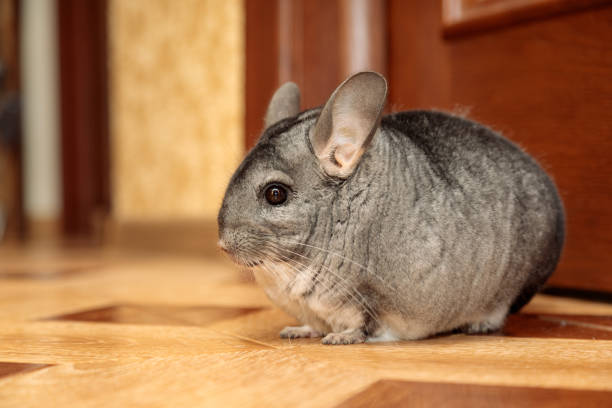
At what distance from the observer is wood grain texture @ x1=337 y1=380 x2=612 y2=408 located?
0.91 meters

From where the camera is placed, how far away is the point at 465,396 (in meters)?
0.95

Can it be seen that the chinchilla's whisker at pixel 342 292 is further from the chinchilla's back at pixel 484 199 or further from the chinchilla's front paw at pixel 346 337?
the chinchilla's back at pixel 484 199

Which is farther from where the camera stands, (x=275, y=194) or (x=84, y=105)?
(x=84, y=105)

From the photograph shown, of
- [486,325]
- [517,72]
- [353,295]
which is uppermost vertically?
[517,72]

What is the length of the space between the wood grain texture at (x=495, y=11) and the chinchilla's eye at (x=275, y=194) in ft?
3.50

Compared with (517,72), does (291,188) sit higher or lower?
lower

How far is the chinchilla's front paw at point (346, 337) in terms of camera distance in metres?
1.33

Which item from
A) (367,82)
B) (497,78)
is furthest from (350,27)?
(367,82)

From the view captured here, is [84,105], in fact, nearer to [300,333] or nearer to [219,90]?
[219,90]

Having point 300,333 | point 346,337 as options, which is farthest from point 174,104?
point 346,337

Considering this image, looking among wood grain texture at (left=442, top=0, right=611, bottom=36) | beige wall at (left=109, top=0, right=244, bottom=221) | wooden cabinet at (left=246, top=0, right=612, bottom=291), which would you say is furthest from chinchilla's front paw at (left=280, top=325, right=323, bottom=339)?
beige wall at (left=109, top=0, right=244, bottom=221)

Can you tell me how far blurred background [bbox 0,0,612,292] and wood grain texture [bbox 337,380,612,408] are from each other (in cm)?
106

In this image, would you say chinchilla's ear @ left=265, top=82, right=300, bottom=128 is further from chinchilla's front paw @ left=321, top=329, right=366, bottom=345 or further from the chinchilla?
chinchilla's front paw @ left=321, top=329, right=366, bottom=345

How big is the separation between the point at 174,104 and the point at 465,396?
317 cm
